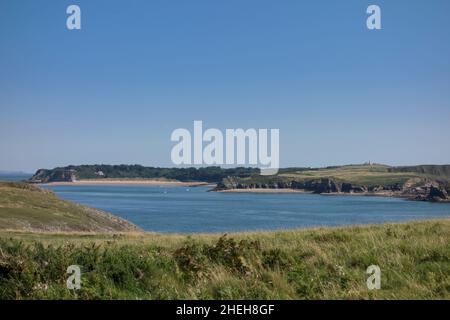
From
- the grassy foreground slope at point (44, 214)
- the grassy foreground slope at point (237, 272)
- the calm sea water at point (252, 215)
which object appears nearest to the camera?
the grassy foreground slope at point (237, 272)

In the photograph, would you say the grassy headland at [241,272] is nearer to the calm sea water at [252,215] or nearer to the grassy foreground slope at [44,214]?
the grassy foreground slope at [44,214]

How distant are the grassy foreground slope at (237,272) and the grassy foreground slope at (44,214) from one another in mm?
35655

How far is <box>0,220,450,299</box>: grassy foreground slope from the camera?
870 centimetres

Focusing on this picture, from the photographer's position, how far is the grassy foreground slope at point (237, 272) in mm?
8703

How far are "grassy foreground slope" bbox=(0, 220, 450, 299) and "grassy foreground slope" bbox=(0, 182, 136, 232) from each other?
3565 centimetres

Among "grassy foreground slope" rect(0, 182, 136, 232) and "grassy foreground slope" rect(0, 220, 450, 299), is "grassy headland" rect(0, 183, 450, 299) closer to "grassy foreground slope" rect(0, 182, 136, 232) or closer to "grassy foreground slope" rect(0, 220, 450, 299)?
"grassy foreground slope" rect(0, 220, 450, 299)

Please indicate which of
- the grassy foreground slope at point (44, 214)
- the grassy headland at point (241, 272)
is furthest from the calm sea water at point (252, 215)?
the grassy headland at point (241, 272)

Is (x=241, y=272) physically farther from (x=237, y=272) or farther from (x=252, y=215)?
(x=252, y=215)

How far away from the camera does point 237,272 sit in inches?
405

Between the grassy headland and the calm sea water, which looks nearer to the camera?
the grassy headland

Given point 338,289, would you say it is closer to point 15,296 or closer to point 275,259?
point 275,259

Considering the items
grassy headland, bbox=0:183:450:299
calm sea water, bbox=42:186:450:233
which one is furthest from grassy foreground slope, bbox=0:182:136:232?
grassy headland, bbox=0:183:450:299
